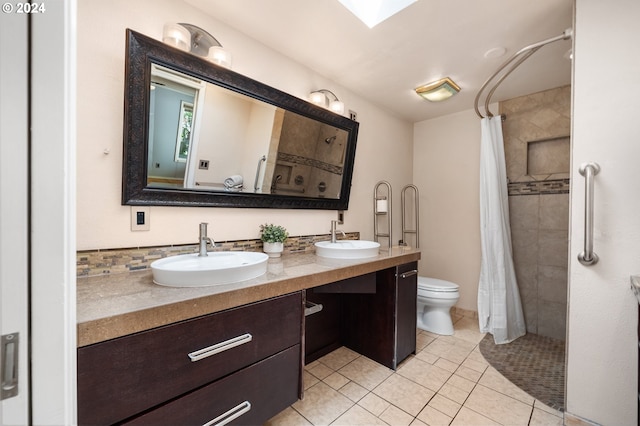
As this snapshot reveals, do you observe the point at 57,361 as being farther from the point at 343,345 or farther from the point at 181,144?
the point at 343,345

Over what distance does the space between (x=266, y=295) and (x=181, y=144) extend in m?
0.91

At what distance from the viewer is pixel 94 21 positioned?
113cm

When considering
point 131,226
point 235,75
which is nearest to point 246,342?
point 131,226

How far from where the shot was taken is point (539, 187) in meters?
2.36

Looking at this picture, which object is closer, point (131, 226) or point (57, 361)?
point (57, 361)

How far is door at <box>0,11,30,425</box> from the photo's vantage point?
1.60 ft

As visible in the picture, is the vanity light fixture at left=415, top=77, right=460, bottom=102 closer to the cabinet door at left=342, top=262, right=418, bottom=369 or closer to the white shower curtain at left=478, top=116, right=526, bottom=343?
the white shower curtain at left=478, top=116, right=526, bottom=343

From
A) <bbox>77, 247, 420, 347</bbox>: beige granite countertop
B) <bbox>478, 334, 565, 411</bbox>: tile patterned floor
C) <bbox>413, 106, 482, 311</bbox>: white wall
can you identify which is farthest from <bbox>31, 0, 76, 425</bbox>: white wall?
<bbox>413, 106, 482, 311</bbox>: white wall

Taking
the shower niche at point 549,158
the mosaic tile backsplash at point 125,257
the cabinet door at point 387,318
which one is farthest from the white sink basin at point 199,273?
the shower niche at point 549,158

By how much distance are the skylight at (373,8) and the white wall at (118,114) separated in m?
0.58

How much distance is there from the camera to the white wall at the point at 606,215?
1.20 metres

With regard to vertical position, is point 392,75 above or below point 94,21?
above

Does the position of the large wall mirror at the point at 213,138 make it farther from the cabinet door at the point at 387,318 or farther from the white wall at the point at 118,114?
the cabinet door at the point at 387,318

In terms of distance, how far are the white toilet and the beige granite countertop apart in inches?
52.5
